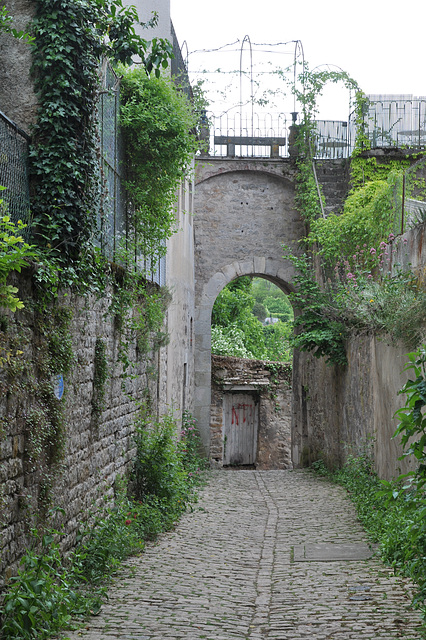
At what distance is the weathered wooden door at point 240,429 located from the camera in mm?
19125

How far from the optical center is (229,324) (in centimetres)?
2289

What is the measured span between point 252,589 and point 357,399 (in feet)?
18.0

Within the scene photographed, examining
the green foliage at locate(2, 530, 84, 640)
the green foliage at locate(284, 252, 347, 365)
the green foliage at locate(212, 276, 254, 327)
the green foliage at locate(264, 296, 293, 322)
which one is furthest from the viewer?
the green foliage at locate(264, 296, 293, 322)

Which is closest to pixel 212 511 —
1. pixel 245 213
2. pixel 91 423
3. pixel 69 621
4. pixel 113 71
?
pixel 91 423

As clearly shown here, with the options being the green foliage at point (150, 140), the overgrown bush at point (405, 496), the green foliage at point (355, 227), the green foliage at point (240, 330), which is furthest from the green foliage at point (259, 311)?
the green foliage at point (150, 140)

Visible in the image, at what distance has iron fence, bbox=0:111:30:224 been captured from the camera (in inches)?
188

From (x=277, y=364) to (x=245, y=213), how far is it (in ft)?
14.5

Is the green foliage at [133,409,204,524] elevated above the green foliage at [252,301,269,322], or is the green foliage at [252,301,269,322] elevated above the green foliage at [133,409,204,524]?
the green foliage at [252,301,269,322]

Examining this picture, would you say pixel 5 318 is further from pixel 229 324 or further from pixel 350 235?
pixel 229 324

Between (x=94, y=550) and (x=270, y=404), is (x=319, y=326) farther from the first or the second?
(x=94, y=550)

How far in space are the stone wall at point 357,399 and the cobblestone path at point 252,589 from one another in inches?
41.0

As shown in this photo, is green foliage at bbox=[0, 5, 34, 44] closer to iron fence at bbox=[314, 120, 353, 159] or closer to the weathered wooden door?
iron fence at bbox=[314, 120, 353, 159]

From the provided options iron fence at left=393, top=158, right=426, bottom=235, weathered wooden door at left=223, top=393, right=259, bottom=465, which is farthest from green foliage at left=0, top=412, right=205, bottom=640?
weathered wooden door at left=223, top=393, right=259, bottom=465

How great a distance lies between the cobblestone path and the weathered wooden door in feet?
33.7
